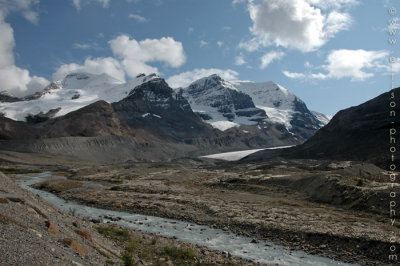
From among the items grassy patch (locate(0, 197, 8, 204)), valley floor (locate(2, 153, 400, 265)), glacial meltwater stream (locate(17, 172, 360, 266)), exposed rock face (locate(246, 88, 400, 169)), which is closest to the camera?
grassy patch (locate(0, 197, 8, 204))

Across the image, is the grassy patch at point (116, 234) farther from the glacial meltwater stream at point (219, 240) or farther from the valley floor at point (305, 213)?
the valley floor at point (305, 213)

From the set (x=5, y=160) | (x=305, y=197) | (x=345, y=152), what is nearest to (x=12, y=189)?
(x=305, y=197)

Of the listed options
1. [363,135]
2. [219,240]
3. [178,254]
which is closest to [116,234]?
[178,254]

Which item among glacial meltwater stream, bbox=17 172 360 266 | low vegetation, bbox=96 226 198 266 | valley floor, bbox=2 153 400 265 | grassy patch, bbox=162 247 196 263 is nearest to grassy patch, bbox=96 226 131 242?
low vegetation, bbox=96 226 198 266

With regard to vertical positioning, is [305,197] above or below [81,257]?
below

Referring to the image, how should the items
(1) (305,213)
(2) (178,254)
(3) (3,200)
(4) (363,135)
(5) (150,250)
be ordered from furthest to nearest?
(4) (363,135)
(1) (305,213)
(5) (150,250)
(2) (178,254)
(3) (3,200)

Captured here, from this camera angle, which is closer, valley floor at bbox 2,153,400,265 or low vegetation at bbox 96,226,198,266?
low vegetation at bbox 96,226,198,266

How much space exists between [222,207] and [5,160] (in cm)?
16791

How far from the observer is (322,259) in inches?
965

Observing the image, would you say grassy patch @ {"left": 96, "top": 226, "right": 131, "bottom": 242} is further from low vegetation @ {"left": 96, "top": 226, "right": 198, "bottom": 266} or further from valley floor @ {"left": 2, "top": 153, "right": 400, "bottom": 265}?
valley floor @ {"left": 2, "top": 153, "right": 400, "bottom": 265}

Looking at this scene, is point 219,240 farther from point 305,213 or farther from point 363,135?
point 363,135

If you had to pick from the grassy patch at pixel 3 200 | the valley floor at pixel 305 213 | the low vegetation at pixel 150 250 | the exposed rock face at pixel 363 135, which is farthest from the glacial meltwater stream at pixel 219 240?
the exposed rock face at pixel 363 135

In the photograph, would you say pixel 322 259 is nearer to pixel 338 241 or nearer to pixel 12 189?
pixel 338 241

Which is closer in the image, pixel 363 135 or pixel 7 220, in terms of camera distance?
pixel 7 220
